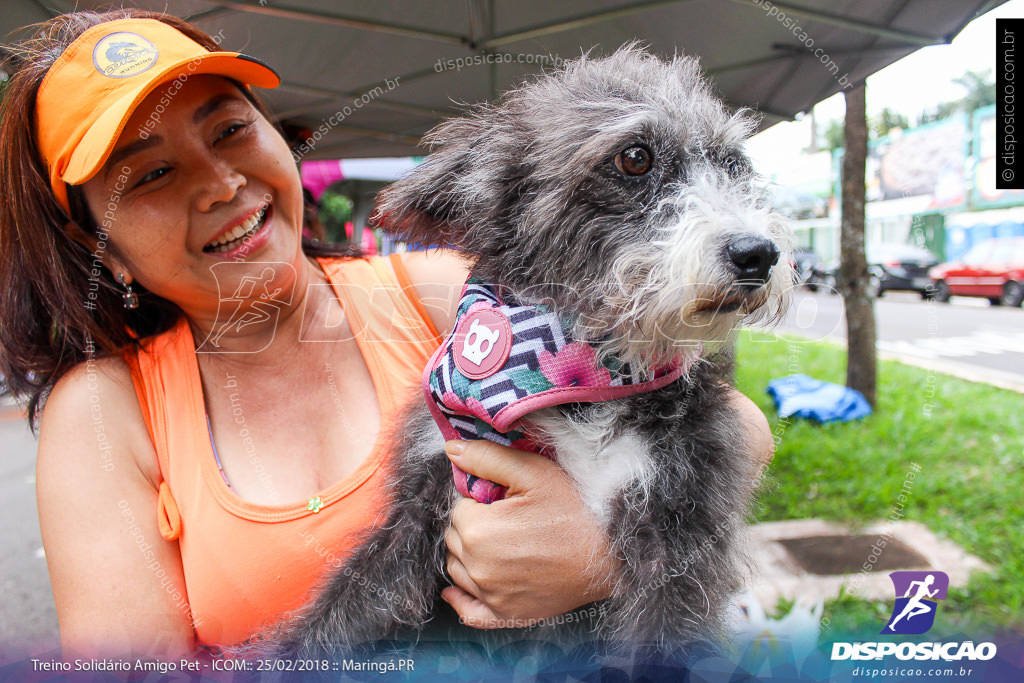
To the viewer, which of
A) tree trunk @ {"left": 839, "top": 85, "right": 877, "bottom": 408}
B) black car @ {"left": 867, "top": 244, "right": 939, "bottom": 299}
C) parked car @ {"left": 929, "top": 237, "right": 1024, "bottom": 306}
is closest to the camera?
tree trunk @ {"left": 839, "top": 85, "right": 877, "bottom": 408}

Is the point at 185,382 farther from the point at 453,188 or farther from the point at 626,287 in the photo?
the point at 626,287

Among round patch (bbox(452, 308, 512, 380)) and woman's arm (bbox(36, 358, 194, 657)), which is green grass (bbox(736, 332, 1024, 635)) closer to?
round patch (bbox(452, 308, 512, 380))

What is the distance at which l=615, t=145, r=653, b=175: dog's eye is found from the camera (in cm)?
128

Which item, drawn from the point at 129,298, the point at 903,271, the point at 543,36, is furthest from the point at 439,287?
the point at 903,271

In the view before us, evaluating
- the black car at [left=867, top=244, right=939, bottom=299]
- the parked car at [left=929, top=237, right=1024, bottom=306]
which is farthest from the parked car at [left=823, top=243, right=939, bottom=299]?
the parked car at [left=929, top=237, right=1024, bottom=306]

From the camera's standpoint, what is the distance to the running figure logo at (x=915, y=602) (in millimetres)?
1501

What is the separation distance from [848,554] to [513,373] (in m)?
3.35

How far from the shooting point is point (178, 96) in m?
1.55

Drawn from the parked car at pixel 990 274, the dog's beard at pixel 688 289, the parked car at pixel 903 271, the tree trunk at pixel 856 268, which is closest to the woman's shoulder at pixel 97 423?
the dog's beard at pixel 688 289

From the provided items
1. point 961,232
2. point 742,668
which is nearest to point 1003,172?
point 742,668

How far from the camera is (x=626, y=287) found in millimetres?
1268

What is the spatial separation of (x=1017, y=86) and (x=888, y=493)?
9.63ft

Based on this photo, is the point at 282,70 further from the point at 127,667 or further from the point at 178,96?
the point at 127,667

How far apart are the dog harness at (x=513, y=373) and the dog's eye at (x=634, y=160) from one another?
37 cm
